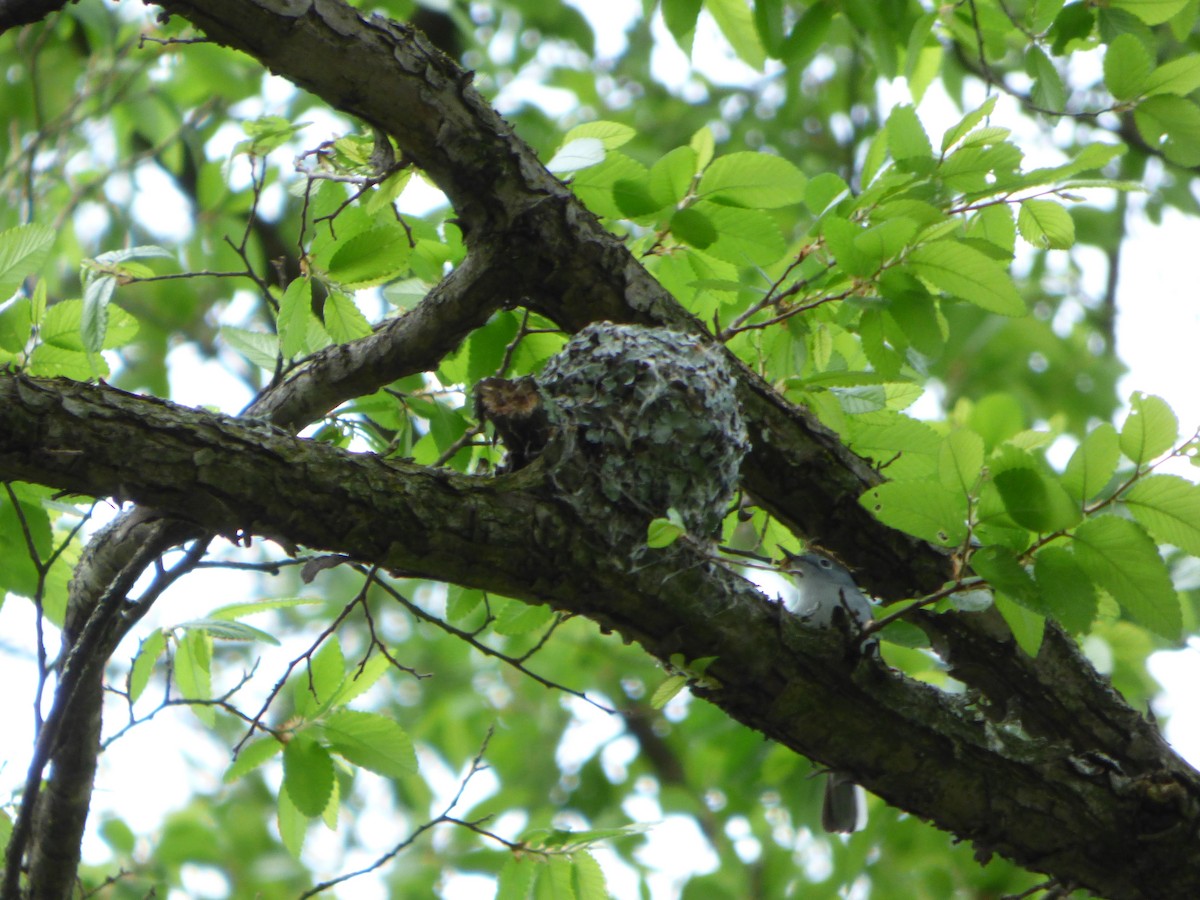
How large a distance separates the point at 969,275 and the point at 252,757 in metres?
1.86

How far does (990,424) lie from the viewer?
3047 millimetres

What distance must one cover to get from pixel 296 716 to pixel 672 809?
368 cm

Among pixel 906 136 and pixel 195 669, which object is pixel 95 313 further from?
pixel 906 136

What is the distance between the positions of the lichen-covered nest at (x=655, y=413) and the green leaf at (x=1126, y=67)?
1049 mm

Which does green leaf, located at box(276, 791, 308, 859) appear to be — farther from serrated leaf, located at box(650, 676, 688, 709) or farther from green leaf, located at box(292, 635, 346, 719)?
serrated leaf, located at box(650, 676, 688, 709)

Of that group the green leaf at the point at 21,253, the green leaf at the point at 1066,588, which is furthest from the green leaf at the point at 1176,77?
the green leaf at the point at 21,253

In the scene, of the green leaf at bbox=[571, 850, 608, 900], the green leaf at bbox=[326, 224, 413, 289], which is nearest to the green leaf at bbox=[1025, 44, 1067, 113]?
the green leaf at bbox=[326, 224, 413, 289]

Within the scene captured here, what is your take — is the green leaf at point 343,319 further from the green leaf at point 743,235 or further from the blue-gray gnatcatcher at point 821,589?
the blue-gray gnatcatcher at point 821,589

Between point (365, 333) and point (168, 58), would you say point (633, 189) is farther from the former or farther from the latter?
point (168, 58)

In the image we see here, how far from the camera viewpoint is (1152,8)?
2.52m

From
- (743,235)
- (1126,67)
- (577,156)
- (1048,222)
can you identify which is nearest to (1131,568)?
(1048,222)

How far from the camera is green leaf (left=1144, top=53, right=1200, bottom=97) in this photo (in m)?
2.35

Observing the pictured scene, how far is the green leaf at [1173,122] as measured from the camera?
2389mm

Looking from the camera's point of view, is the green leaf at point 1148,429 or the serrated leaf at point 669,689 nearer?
the green leaf at point 1148,429
